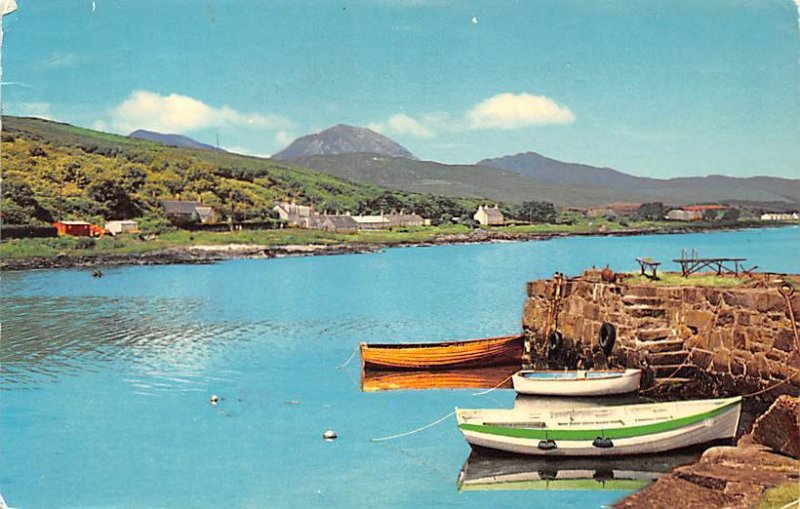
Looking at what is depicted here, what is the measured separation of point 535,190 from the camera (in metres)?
83.1

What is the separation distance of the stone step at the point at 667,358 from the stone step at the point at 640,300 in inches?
39.0

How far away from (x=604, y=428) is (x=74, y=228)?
192ft

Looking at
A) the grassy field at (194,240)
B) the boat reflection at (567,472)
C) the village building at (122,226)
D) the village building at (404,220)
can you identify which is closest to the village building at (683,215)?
the grassy field at (194,240)

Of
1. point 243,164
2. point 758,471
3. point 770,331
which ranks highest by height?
point 243,164

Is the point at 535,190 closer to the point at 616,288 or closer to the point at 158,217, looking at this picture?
the point at 158,217

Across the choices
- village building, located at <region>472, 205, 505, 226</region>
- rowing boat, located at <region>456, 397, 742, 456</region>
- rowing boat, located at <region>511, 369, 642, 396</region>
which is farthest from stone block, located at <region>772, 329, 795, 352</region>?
village building, located at <region>472, 205, 505, 226</region>

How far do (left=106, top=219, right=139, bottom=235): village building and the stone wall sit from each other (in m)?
53.3

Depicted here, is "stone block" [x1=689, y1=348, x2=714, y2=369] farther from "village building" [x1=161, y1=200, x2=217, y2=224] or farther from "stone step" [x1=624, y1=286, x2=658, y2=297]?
"village building" [x1=161, y1=200, x2=217, y2=224]

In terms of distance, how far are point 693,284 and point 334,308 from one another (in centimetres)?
2088

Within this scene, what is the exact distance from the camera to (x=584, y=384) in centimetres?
1594

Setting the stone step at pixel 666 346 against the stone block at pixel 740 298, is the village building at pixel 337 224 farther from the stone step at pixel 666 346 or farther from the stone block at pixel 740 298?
the stone block at pixel 740 298

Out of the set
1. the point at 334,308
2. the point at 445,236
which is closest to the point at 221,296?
the point at 334,308

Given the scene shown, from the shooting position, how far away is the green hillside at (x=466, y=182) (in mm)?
78688

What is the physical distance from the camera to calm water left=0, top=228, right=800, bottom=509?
1182 centimetres
